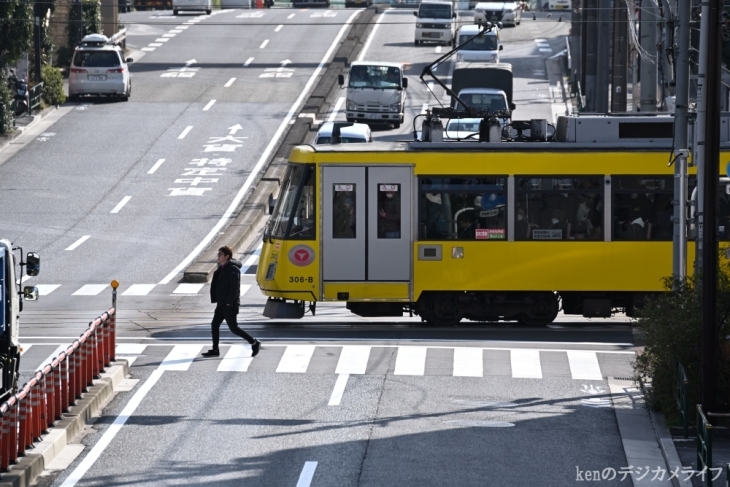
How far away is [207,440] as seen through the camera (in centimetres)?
1484

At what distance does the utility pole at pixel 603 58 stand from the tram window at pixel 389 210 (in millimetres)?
19409

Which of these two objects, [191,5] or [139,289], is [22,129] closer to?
[139,289]

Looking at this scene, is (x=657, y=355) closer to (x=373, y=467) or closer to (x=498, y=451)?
(x=498, y=451)

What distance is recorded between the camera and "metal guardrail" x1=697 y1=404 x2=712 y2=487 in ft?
38.4

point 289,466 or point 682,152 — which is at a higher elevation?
point 682,152

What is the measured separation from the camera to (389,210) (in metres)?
23.1

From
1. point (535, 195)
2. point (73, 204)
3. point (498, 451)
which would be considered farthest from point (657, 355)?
point (73, 204)

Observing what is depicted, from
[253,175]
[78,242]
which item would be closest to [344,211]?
[78,242]

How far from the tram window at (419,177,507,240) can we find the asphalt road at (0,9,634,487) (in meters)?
1.69

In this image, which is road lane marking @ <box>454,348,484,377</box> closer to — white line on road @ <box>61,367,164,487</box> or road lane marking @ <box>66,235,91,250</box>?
white line on road @ <box>61,367,164,487</box>

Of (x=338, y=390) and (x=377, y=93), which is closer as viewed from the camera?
(x=338, y=390)

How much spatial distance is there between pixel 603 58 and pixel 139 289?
18905 millimetres

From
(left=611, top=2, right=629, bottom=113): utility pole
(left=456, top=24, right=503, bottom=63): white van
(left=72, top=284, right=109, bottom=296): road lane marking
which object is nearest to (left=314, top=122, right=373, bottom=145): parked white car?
(left=611, top=2, right=629, bottom=113): utility pole

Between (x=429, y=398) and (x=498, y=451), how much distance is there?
2.90 meters
